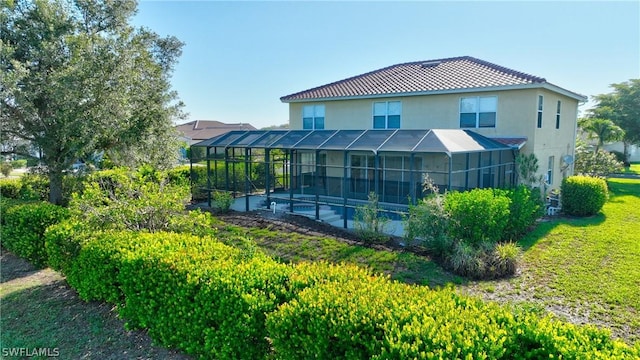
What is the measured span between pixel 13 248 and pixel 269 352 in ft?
28.3

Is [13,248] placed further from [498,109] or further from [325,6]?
[498,109]

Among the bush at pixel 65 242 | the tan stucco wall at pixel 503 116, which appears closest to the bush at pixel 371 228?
the bush at pixel 65 242

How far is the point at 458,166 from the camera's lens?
1527 centimetres

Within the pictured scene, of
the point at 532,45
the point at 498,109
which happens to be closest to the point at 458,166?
the point at 498,109

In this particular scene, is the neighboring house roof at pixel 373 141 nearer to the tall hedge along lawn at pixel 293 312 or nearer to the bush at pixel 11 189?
the bush at pixel 11 189

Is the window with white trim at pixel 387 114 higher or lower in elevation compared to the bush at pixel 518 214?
higher

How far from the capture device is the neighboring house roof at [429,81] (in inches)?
604

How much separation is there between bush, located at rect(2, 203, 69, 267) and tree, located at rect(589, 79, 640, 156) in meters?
40.9

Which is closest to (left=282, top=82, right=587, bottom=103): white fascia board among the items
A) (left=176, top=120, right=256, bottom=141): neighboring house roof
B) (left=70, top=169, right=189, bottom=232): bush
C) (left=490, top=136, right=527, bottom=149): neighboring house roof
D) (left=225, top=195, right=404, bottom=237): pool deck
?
(left=490, top=136, right=527, bottom=149): neighboring house roof

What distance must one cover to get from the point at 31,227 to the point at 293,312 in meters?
8.09

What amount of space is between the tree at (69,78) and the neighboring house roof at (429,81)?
9739 millimetres

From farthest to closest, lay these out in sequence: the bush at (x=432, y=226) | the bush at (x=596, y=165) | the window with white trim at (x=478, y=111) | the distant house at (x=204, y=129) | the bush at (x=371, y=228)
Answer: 1. the distant house at (x=204, y=129)
2. the bush at (x=596, y=165)
3. the window with white trim at (x=478, y=111)
4. the bush at (x=371, y=228)
5. the bush at (x=432, y=226)

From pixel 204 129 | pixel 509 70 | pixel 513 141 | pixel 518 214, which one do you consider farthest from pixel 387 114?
pixel 204 129

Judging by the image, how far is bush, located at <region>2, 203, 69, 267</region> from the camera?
28.5 feet
